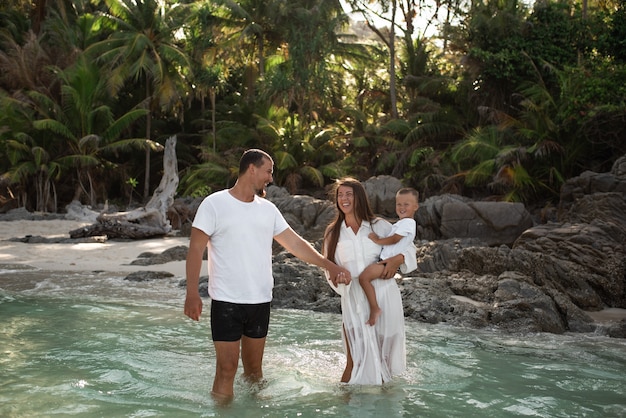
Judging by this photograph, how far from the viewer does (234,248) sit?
14.3 ft

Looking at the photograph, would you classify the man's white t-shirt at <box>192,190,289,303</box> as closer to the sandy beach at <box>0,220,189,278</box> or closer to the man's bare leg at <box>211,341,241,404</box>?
the man's bare leg at <box>211,341,241,404</box>

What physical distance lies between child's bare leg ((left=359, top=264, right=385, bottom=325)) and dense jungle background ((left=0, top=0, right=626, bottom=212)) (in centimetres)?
1618

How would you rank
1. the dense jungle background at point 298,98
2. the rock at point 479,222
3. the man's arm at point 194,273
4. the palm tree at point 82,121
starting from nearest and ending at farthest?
the man's arm at point 194,273 < the rock at point 479,222 < the dense jungle background at point 298,98 < the palm tree at point 82,121

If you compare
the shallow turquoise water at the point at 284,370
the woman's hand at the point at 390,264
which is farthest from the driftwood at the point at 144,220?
the woman's hand at the point at 390,264

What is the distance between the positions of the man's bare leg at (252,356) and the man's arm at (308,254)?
0.65 meters

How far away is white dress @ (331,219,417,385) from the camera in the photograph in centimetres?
471

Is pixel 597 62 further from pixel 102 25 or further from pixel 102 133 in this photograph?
pixel 102 25

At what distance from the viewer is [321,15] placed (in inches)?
1190

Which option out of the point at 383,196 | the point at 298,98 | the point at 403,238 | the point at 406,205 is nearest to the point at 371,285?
the point at 403,238

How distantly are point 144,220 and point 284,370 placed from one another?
47.1ft

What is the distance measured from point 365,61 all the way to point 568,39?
464 inches

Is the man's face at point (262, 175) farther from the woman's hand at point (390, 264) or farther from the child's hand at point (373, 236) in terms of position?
the woman's hand at point (390, 264)

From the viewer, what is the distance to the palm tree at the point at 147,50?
29083mm

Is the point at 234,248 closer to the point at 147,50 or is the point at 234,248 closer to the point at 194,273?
the point at 194,273
